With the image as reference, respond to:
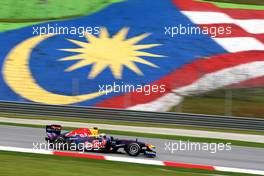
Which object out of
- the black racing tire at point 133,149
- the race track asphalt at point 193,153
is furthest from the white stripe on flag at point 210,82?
the black racing tire at point 133,149

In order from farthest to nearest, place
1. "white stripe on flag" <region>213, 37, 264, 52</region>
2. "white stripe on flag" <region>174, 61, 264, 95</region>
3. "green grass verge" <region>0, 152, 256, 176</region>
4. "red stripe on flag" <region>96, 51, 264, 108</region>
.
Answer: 1. "white stripe on flag" <region>213, 37, 264, 52</region>
2. "white stripe on flag" <region>174, 61, 264, 95</region>
3. "red stripe on flag" <region>96, 51, 264, 108</region>
4. "green grass verge" <region>0, 152, 256, 176</region>

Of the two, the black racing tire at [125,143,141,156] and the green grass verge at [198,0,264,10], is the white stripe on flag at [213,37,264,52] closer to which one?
the green grass verge at [198,0,264,10]

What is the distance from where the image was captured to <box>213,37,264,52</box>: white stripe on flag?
2354 cm

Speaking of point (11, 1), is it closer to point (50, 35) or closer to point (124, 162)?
point (50, 35)

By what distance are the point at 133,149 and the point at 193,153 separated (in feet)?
5.69

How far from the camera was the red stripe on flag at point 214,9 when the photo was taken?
25.2 meters

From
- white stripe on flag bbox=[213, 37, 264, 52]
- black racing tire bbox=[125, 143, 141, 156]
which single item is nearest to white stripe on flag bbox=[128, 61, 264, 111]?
white stripe on flag bbox=[213, 37, 264, 52]

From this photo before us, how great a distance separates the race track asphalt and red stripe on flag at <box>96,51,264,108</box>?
6780mm

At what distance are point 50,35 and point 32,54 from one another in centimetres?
176

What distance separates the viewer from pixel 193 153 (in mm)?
12055

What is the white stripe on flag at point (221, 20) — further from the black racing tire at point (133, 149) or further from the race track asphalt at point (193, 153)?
the black racing tire at point (133, 149)

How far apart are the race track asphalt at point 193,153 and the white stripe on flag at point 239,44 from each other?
10552mm

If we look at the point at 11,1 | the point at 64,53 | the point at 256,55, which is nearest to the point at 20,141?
the point at 64,53

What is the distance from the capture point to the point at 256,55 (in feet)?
76.0
